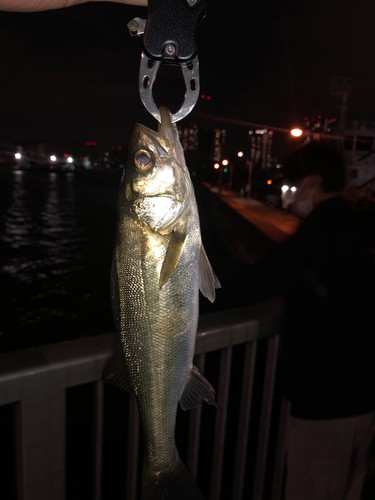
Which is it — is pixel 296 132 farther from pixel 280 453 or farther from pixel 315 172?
pixel 280 453

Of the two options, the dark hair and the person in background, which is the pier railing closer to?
the person in background

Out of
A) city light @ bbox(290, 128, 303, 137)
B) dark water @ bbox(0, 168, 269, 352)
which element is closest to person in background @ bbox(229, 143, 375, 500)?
dark water @ bbox(0, 168, 269, 352)

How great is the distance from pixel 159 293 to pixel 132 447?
1.25 m

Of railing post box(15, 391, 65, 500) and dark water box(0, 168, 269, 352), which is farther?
dark water box(0, 168, 269, 352)

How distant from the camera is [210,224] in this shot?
35.0m

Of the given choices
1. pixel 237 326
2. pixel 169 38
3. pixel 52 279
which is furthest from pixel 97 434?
pixel 52 279

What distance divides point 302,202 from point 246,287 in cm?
96

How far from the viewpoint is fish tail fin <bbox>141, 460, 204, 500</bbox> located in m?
1.44

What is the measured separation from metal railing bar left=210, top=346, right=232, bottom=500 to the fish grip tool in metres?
1.76

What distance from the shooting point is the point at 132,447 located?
6.95ft

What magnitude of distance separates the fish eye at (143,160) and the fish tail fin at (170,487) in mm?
1264

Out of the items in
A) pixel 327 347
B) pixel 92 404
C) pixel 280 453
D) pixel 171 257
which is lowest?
pixel 280 453

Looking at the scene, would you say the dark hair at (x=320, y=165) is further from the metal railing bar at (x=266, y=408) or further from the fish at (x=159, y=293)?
the fish at (x=159, y=293)

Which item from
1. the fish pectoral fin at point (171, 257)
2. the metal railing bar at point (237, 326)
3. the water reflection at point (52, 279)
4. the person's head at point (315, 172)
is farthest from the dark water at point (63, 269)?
the fish pectoral fin at point (171, 257)
